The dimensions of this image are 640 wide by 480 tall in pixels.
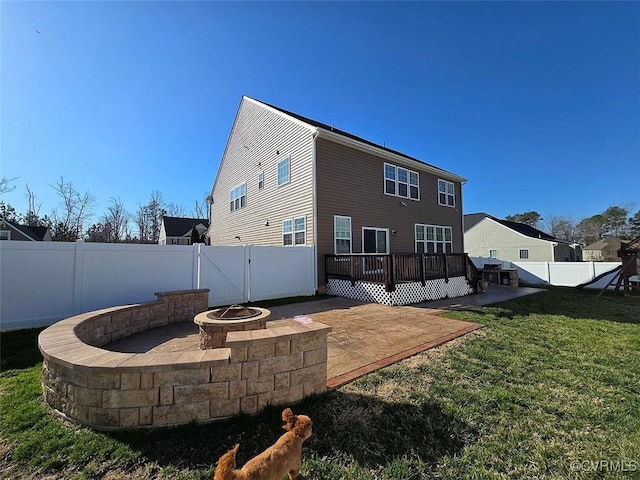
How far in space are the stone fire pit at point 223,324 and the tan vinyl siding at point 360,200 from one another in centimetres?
679

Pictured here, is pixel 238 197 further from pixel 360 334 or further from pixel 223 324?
pixel 223 324

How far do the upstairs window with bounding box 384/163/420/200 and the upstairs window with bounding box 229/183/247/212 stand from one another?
8.12 metres

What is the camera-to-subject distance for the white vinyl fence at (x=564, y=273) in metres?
13.5

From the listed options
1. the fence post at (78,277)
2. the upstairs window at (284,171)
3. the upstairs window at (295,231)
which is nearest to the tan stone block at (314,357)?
the fence post at (78,277)

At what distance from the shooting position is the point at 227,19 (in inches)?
300

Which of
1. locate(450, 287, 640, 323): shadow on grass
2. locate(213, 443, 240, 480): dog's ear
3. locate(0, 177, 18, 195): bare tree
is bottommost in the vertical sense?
locate(450, 287, 640, 323): shadow on grass

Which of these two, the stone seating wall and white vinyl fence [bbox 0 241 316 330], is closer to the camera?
the stone seating wall

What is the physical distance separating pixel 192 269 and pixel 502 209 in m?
50.8

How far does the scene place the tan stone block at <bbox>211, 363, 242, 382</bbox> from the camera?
2279 mm

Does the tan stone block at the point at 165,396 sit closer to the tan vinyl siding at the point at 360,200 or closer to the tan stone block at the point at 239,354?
the tan stone block at the point at 239,354

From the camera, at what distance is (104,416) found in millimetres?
2205

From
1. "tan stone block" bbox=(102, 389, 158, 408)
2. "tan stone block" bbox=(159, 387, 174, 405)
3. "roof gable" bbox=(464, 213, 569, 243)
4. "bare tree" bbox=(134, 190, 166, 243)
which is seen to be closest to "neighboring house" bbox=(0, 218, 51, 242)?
"bare tree" bbox=(134, 190, 166, 243)

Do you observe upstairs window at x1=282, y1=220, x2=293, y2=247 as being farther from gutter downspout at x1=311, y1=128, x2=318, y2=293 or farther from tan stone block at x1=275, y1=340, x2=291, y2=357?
tan stone block at x1=275, y1=340, x2=291, y2=357

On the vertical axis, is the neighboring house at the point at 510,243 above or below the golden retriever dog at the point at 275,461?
above
